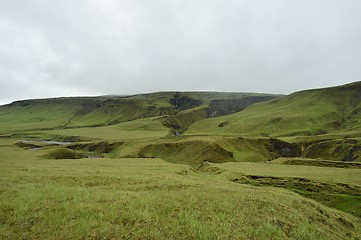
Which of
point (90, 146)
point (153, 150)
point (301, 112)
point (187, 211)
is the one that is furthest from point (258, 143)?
point (301, 112)

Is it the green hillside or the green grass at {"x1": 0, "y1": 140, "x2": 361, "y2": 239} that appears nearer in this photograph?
the green grass at {"x1": 0, "y1": 140, "x2": 361, "y2": 239}

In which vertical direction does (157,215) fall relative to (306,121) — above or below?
below

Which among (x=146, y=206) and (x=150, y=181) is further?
(x=150, y=181)

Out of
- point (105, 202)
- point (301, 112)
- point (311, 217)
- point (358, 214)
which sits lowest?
point (358, 214)

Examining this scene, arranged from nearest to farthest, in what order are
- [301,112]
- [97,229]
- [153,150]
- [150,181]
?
[97,229], [150,181], [153,150], [301,112]

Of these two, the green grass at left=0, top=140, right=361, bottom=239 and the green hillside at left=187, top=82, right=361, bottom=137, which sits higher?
the green hillside at left=187, top=82, right=361, bottom=137

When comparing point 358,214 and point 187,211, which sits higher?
point 187,211

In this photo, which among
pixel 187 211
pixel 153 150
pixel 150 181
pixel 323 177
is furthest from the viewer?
pixel 153 150

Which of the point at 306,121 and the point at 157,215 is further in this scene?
the point at 306,121

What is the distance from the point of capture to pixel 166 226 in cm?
1582

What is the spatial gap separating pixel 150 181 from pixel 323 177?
29086 mm

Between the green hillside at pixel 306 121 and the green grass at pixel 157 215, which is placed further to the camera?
the green hillside at pixel 306 121

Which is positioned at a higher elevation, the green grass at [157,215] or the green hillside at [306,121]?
the green hillside at [306,121]

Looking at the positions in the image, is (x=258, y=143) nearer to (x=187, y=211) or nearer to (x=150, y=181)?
(x=150, y=181)
